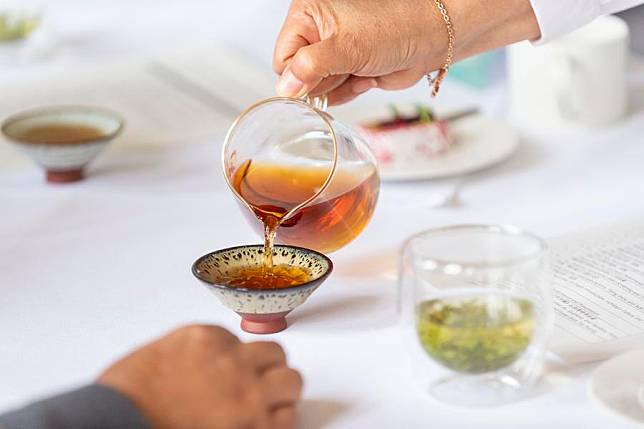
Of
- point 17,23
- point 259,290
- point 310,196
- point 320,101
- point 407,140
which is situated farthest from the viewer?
point 17,23

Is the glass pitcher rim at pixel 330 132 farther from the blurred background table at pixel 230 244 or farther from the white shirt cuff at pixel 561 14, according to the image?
the white shirt cuff at pixel 561 14

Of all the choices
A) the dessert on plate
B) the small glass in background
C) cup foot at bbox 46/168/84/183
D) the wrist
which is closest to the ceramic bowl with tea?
cup foot at bbox 46/168/84/183

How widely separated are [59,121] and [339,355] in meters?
0.68

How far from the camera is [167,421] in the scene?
788 mm

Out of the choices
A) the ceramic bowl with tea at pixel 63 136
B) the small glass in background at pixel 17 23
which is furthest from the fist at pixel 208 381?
the small glass in background at pixel 17 23

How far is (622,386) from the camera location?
847 millimetres

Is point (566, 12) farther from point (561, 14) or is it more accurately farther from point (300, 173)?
point (300, 173)

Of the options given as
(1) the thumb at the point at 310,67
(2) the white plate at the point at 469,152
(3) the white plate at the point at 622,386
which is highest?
(1) the thumb at the point at 310,67

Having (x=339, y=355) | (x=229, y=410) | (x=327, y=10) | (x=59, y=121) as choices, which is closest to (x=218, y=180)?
(x=59, y=121)

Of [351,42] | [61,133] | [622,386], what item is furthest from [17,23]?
[622,386]

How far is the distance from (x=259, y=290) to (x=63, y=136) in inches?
24.3

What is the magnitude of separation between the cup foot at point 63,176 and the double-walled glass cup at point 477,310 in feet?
2.25

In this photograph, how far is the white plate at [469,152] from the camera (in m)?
1.39

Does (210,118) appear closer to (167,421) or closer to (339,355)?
(339,355)
